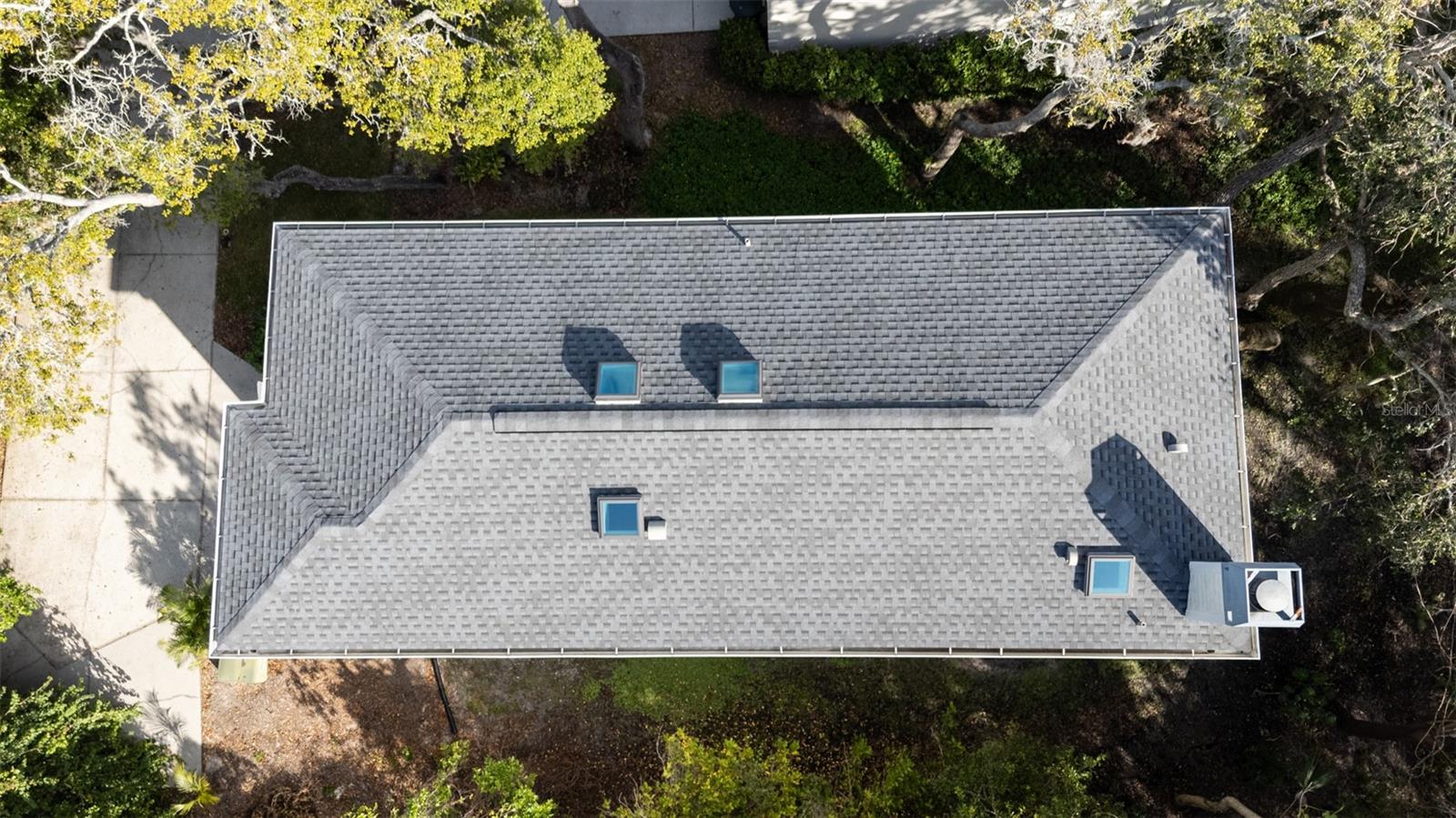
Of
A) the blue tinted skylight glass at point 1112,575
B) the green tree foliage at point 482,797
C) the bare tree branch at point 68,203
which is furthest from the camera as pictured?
the green tree foliage at point 482,797

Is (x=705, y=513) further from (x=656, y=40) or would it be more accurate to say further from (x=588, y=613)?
(x=656, y=40)

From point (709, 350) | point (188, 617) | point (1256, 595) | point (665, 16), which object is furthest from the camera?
point (665, 16)

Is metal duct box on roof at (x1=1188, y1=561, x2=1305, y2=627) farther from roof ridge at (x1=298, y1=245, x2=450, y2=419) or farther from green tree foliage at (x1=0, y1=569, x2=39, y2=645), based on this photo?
A: green tree foliage at (x1=0, y1=569, x2=39, y2=645)

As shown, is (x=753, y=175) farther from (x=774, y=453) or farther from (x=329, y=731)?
(x=329, y=731)

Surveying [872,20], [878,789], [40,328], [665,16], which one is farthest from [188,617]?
[872,20]

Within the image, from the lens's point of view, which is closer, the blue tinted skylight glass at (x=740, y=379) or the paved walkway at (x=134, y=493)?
the blue tinted skylight glass at (x=740, y=379)

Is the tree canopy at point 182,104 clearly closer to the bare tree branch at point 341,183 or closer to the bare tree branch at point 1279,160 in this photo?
the bare tree branch at point 341,183

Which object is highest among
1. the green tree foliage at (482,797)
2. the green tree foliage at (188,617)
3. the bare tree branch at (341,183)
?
the bare tree branch at (341,183)

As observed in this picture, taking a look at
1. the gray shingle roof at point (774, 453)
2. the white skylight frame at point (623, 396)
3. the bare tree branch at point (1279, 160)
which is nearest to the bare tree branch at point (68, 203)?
the gray shingle roof at point (774, 453)
